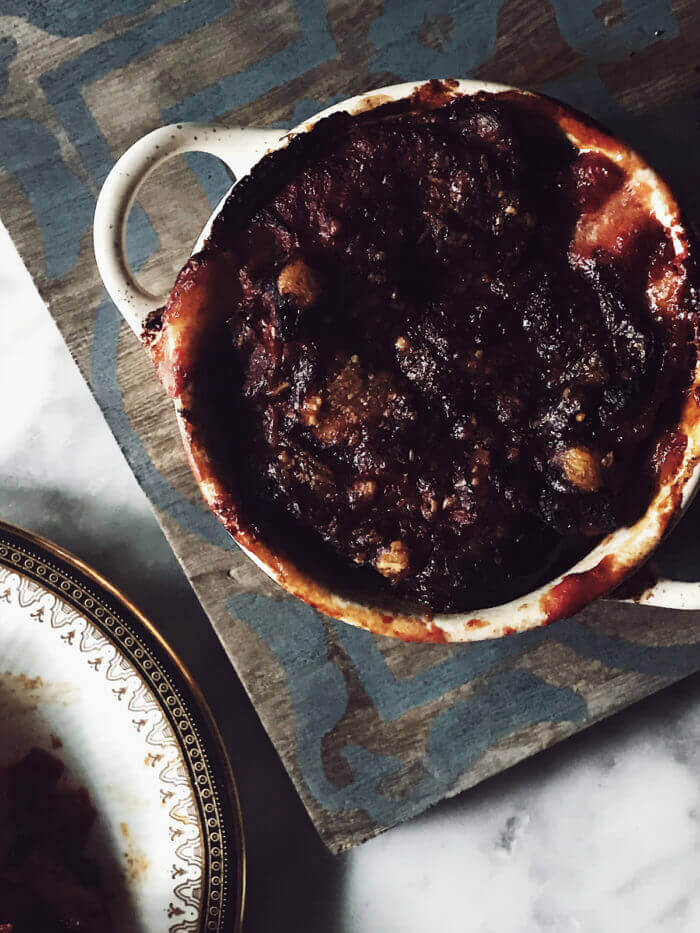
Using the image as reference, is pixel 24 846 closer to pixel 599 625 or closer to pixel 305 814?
pixel 305 814

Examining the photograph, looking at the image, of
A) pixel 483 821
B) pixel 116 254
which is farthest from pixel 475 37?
pixel 483 821

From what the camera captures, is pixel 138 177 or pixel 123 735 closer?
pixel 138 177

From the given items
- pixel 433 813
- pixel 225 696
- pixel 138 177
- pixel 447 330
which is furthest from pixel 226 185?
pixel 433 813

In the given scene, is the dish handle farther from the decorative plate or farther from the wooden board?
the decorative plate

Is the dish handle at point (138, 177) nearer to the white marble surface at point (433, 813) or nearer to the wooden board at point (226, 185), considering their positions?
the wooden board at point (226, 185)

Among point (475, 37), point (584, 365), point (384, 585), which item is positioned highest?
point (475, 37)

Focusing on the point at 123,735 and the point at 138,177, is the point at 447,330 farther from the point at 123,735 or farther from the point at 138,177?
the point at 123,735
